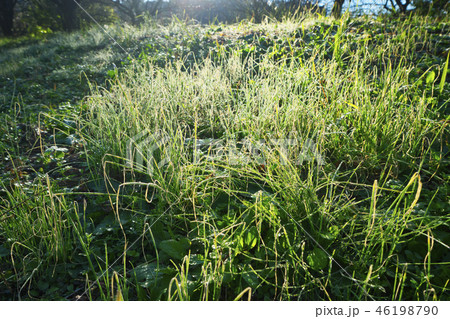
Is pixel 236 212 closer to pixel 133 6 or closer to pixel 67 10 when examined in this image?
pixel 67 10

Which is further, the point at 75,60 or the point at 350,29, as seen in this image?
the point at 75,60

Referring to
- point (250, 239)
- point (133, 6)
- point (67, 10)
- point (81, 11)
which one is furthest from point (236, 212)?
point (133, 6)

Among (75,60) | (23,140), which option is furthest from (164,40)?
(23,140)

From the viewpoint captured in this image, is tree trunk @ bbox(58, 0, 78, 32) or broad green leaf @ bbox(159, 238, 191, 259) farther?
tree trunk @ bbox(58, 0, 78, 32)

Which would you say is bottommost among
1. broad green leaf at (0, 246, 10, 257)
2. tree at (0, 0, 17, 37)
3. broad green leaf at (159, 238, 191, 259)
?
broad green leaf at (0, 246, 10, 257)

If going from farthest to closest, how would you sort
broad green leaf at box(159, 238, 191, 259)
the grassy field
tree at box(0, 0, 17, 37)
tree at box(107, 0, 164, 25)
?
tree at box(107, 0, 164, 25)
tree at box(0, 0, 17, 37)
broad green leaf at box(159, 238, 191, 259)
the grassy field

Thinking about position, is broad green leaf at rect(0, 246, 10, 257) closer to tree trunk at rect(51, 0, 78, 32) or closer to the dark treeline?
the dark treeline

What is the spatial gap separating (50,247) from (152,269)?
19.1 inches

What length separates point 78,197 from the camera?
1.83 m

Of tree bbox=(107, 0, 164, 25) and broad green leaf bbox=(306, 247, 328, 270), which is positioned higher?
tree bbox=(107, 0, 164, 25)

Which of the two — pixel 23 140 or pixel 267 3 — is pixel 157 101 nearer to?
pixel 23 140

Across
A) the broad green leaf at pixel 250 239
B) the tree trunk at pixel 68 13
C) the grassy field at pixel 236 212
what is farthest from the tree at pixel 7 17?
the broad green leaf at pixel 250 239

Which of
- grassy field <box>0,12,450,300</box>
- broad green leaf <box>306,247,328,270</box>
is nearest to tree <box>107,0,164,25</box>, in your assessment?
grassy field <box>0,12,450,300</box>

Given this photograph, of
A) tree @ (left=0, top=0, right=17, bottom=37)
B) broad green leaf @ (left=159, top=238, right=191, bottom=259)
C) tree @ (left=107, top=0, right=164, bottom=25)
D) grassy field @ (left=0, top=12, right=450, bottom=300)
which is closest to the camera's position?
grassy field @ (left=0, top=12, right=450, bottom=300)
